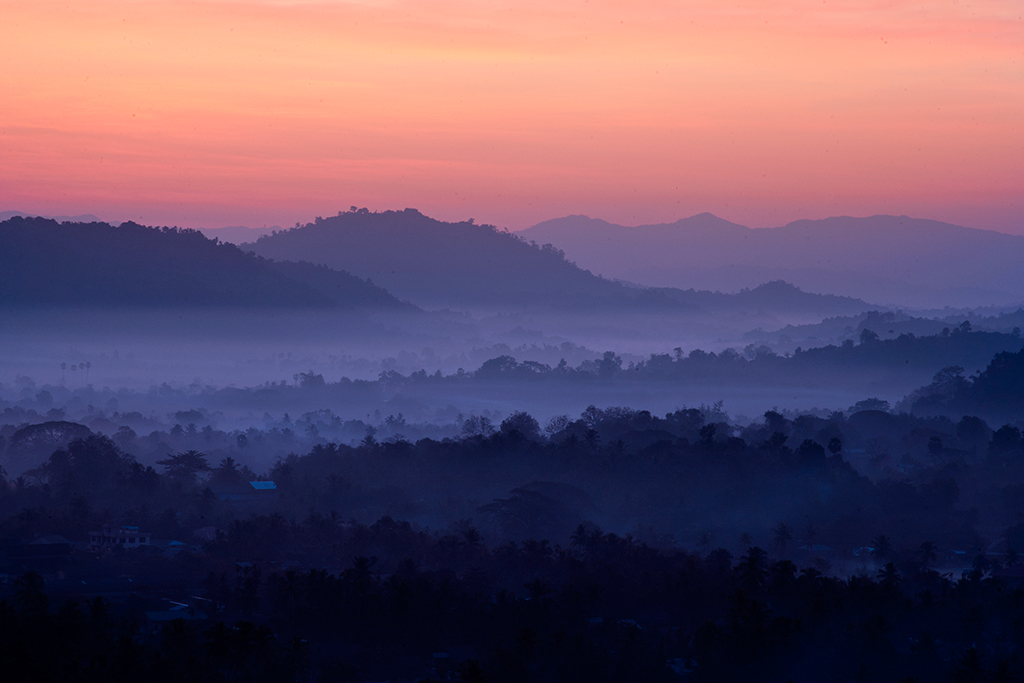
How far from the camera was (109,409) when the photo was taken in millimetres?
128625

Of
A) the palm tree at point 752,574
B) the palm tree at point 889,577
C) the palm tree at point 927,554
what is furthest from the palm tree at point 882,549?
the palm tree at point 752,574

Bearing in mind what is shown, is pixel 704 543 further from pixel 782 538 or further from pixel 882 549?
pixel 882 549

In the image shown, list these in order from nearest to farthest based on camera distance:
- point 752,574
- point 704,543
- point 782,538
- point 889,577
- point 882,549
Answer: point 752,574
point 889,577
point 882,549
point 782,538
point 704,543

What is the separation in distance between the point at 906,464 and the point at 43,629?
5484 centimetres

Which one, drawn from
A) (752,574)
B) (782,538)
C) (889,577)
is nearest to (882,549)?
(782,538)

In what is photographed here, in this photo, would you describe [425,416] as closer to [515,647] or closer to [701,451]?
[701,451]

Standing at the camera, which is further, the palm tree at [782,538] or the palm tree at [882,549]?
the palm tree at [782,538]

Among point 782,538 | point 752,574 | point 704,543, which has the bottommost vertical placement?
point 704,543

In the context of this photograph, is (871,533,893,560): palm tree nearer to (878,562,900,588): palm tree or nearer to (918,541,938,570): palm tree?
(918,541,938,570): palm tree

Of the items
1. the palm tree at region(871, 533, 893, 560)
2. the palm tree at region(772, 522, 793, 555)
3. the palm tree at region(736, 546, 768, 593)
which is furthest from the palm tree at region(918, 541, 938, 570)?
the palm tree at region(736, 546, 768, 593)

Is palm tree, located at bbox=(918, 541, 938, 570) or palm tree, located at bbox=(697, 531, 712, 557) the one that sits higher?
palm tree, located at bbox=(918, 541, 938, 570)

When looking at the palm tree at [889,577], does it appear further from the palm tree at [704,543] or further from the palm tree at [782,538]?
the palm tree at [704,543]

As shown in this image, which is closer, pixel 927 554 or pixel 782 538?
pixel 927 554

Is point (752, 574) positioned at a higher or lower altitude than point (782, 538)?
higher
